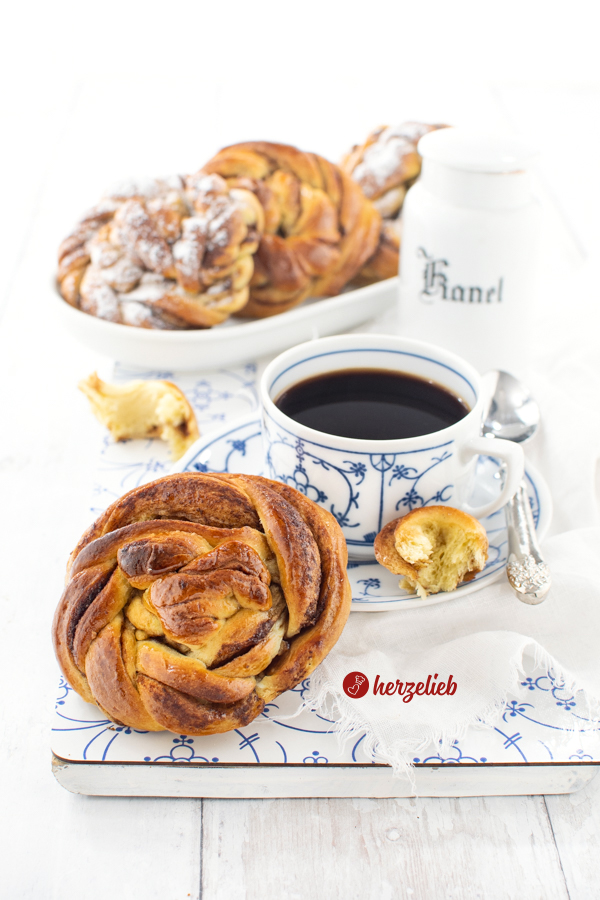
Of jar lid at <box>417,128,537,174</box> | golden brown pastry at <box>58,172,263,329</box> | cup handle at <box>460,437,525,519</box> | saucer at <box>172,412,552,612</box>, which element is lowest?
saucer at <box>172,412,552,612</box>

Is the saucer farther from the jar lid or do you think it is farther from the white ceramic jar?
the jar lid

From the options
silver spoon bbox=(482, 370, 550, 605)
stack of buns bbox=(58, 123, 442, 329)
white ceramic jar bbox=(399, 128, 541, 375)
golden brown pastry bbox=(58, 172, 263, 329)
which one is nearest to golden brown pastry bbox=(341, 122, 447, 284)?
stack of buns bbox=(58, 123, 442, 329)

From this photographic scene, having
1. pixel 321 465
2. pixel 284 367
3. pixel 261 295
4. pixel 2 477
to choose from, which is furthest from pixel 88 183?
pixel 321 465

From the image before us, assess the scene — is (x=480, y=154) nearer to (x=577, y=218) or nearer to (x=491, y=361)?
(x=491, y=361)

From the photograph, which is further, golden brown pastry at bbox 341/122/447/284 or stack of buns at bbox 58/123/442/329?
golden brown pastry at bbox 341/122/447/284

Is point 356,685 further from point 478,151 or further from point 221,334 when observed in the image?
A: point 478,151

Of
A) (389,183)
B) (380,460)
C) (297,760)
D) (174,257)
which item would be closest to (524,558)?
(380,460)

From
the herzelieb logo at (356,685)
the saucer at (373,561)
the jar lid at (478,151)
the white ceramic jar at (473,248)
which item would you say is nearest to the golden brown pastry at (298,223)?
the white ceramic jar at (473,248)
